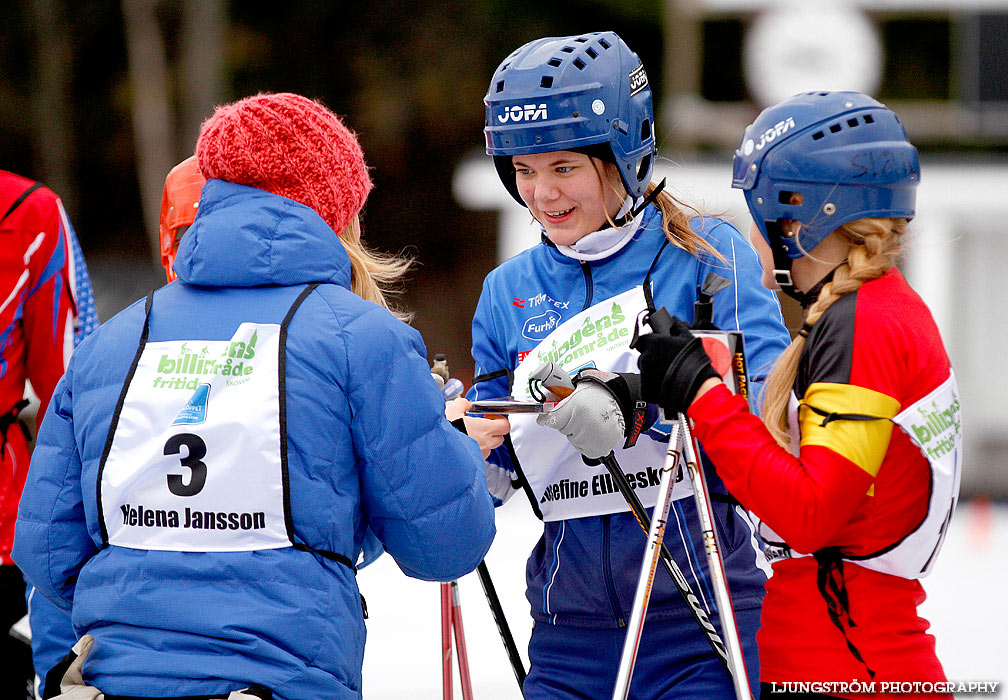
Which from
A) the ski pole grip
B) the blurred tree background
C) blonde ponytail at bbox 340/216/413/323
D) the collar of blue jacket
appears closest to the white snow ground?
blonde ponytail at bbox 340/216/413/323

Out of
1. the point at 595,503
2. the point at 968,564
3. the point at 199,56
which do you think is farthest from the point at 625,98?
the point at 199,56

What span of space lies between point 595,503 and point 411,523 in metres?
0.69

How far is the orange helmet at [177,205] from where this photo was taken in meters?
3.32

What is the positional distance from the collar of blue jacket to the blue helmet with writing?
0.92m

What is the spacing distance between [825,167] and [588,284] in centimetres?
72

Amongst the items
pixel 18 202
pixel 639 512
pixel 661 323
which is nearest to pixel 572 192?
pixel 661 323

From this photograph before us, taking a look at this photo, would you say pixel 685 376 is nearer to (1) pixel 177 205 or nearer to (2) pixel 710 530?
(2) pixel 710 530

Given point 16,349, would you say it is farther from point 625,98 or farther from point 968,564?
point 968,564

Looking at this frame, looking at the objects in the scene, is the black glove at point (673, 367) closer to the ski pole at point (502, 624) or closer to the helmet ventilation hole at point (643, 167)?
the helmet ventilation hole at point (643, 167)

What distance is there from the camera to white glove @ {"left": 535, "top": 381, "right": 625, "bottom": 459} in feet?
8.43

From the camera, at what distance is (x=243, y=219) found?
7.64 feet

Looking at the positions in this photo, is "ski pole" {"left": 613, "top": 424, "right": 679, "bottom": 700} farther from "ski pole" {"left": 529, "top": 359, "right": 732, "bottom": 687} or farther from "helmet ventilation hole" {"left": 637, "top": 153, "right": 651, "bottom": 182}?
"helmet ventilation hole" {"left": 637, "top": 153, "right": 651, "bottom": 182}

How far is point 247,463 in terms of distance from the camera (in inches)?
86.8

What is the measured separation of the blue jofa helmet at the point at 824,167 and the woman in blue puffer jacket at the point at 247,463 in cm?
80
